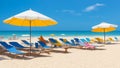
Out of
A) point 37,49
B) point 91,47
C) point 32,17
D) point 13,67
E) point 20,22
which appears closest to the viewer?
point 13,67

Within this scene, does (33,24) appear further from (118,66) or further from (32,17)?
(118,66)

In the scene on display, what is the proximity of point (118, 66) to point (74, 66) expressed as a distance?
4.23 ft

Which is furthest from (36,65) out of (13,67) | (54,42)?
(54,42)

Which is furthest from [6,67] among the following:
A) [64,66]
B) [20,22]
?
[20,22]

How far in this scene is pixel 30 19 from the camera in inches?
373

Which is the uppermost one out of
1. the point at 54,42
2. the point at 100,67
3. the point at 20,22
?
the point at 20,22

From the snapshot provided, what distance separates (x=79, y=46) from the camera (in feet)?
46.1

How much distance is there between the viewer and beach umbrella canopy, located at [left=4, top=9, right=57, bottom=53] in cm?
950

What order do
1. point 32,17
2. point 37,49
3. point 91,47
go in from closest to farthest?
point 32,17, point 37,49, point 91,47

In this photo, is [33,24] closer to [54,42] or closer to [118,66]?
[54,42]

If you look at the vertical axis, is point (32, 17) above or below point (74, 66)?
above

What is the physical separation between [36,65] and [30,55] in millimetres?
2558

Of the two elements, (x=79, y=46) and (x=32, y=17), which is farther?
(x=79, y=46)

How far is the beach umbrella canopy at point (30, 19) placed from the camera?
31.2ft
